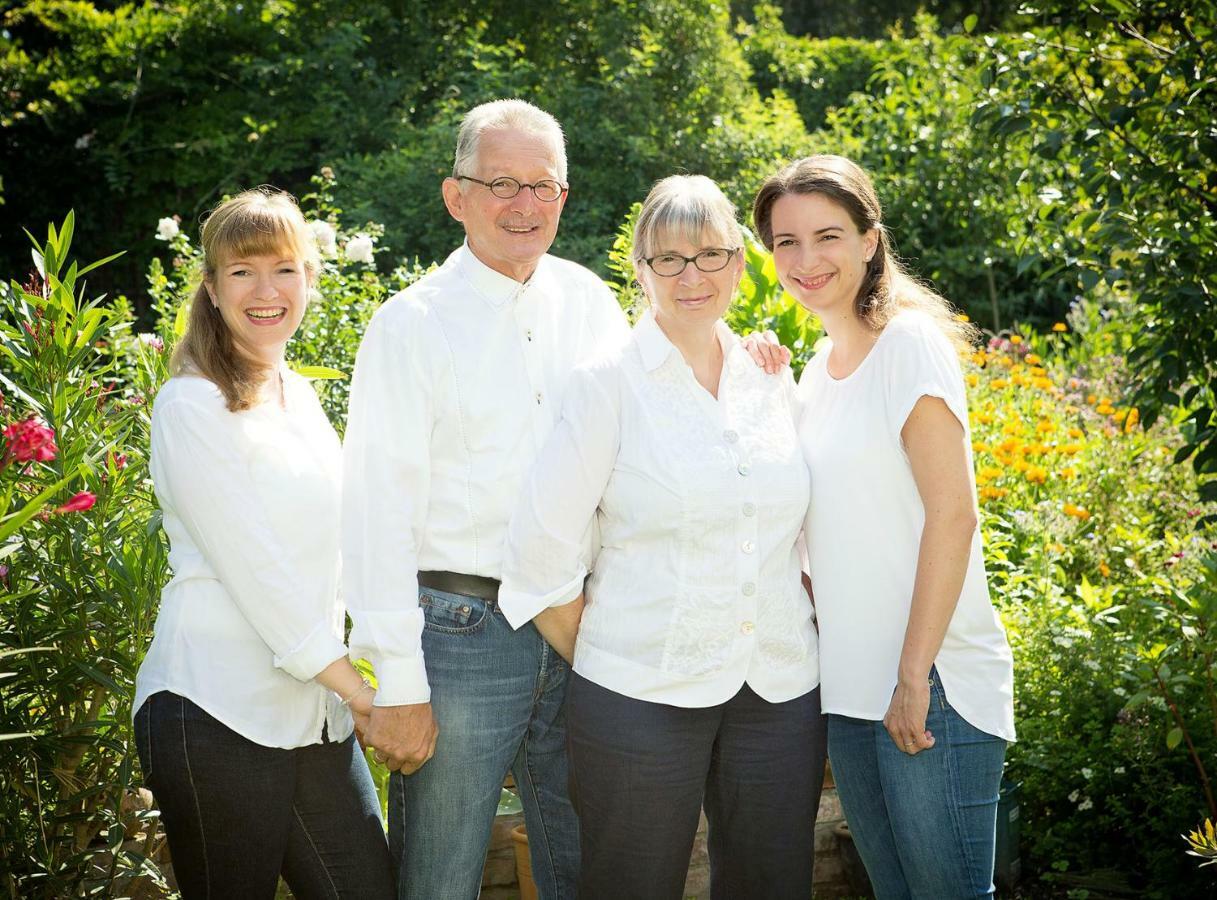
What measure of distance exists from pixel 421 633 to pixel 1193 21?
2.58m

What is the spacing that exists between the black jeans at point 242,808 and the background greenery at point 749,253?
0.29m

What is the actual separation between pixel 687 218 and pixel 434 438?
664 millimetres

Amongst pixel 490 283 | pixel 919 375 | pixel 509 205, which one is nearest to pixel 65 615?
pixel 490 283

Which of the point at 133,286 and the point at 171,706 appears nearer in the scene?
the point at 171,706

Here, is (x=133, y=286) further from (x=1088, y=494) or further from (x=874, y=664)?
(x=874, y=664)

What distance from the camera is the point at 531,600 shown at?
7.71 ft

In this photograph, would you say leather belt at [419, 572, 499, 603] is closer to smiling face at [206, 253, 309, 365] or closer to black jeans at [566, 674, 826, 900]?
black jeans at [566, 674, 826, 900]

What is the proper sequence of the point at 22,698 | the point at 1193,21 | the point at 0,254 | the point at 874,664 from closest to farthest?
the point at 874,664 < the point at 22,698 < the point at 1193,21 < the point at 0,254

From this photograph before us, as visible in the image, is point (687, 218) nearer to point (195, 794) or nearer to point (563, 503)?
point (563, 503)

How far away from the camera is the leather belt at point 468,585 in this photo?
2445 millimetres

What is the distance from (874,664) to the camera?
239 cm

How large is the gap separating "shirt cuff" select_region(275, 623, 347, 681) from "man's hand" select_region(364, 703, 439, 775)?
0.45ft

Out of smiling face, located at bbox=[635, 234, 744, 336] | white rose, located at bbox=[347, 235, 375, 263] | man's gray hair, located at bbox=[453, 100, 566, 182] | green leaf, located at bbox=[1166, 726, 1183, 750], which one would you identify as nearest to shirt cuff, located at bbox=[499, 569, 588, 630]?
smiling face, located at bbox=[635, 234, 744, 336]

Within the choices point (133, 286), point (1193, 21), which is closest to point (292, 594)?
point (1193, 21)
